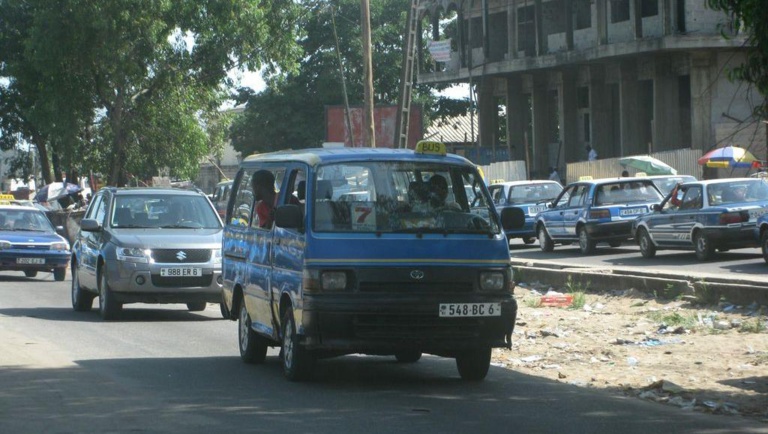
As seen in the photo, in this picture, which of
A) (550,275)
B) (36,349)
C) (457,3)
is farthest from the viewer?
(457,3)

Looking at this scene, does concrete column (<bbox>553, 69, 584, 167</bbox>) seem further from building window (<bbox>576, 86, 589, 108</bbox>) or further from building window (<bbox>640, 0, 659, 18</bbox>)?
building window (<bbox>640, 0, 659, 18</bbox>)

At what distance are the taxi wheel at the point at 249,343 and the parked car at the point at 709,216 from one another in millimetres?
12803

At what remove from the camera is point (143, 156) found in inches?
1740

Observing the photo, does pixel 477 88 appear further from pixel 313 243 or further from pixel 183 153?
pixel 313 243

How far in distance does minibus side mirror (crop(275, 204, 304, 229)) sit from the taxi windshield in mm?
148

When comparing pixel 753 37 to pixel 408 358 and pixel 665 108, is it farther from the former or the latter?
pixel 665 108

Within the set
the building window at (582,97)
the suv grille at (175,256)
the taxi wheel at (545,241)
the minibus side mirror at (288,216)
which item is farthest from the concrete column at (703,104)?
the minibus side mirror at (288,216)

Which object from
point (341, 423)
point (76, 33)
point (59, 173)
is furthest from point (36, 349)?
point (59, 173)

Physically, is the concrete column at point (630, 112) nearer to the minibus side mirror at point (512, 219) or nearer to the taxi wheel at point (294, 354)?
the minibus side mirror at point (512, 219)

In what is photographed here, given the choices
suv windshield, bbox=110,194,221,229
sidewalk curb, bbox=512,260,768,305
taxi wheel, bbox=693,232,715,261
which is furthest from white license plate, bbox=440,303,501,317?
taxi wheel, bbox=693,232,715,261

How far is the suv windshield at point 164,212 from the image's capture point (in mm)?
17656

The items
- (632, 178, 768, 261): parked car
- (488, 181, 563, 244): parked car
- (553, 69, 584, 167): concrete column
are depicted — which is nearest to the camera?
(632, 178, 768, 261): parked car

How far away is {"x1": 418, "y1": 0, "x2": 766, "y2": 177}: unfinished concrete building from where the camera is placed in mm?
43625

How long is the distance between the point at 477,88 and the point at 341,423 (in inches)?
2008
